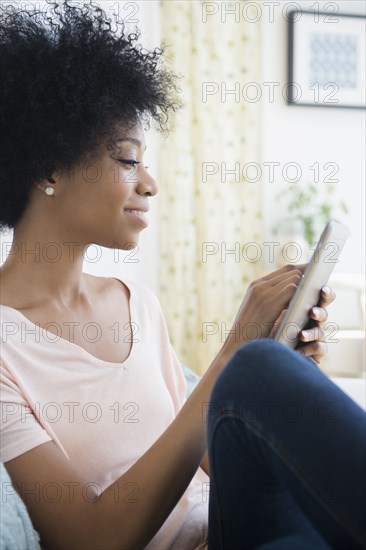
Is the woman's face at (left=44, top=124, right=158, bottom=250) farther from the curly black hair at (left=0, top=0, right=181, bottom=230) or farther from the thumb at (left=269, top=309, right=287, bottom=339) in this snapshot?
the thumb at (left=269, top=309, right=287, bottom=339)

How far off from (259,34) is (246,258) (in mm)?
1237

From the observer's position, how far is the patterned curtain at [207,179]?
11.6 ft

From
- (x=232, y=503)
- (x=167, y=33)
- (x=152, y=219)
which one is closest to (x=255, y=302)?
(x=232, y=503)

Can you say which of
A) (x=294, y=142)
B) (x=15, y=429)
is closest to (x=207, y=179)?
(x=294, y=142)

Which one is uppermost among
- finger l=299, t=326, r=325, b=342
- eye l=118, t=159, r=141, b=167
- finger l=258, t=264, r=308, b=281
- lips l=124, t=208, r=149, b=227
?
eye l=118, t=159, r=141, b=167

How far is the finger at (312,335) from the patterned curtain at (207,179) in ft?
8.48

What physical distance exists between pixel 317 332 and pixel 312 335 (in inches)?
0.5

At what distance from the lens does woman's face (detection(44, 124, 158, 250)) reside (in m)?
1.01

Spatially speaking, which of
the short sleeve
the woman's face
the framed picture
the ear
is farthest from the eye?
the framed picture

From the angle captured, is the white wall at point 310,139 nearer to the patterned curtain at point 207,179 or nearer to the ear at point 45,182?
the patterned curtain at point 207,179

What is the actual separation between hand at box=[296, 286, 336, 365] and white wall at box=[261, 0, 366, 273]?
9.16ft

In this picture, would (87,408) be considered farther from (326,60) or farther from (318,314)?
(326,60)

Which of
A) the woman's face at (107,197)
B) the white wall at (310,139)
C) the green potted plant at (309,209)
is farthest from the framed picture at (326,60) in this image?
the woman's face at (107,197)

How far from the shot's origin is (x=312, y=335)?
962 mm
